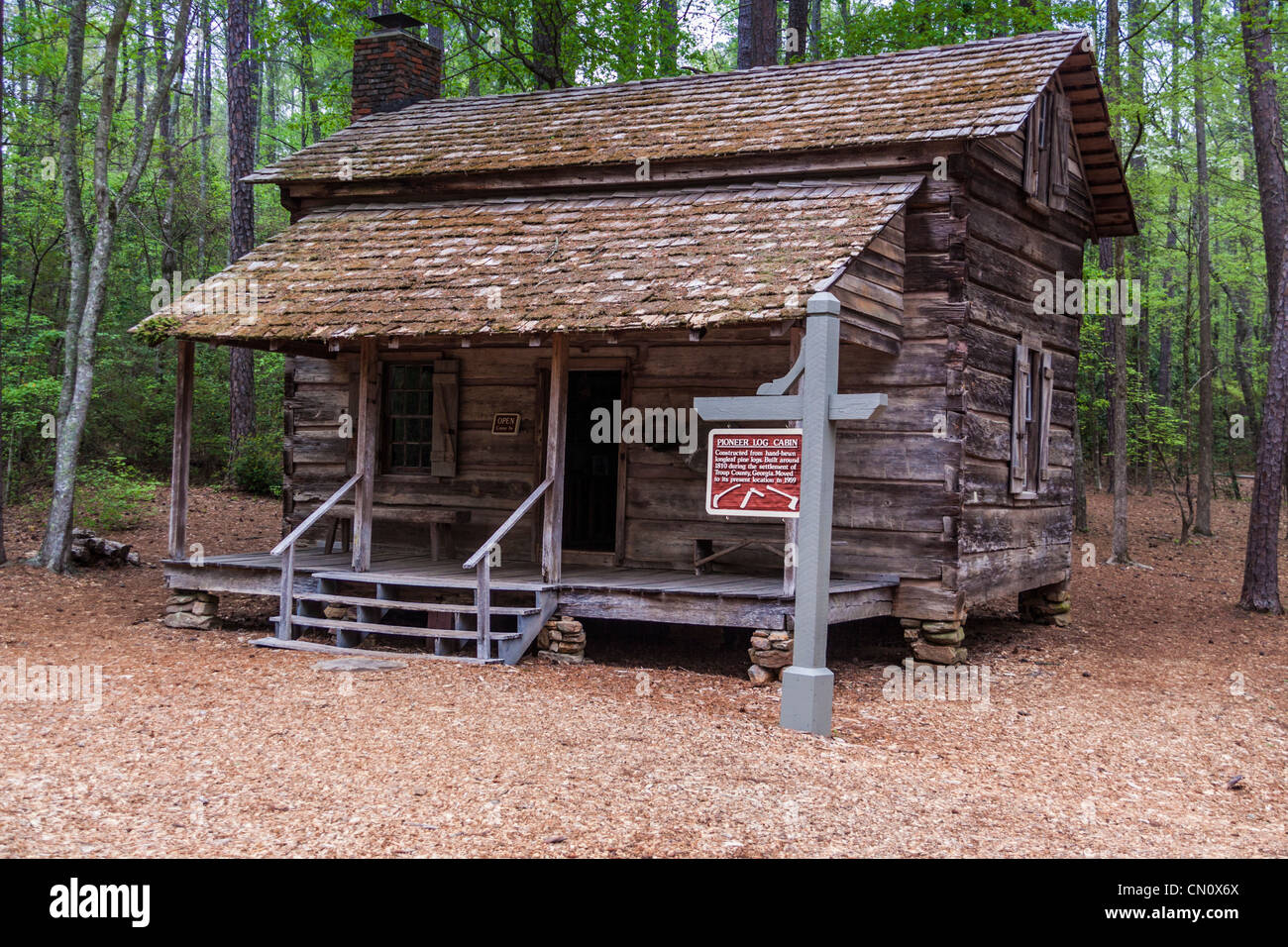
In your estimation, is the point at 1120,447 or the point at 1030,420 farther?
the point at 1120,447

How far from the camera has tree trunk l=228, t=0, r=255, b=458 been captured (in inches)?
763

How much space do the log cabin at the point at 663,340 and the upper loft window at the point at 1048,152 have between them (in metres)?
0.05

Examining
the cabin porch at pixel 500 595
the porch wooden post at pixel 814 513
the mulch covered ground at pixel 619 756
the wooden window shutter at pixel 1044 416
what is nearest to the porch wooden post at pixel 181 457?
the cabin porch at pixel 500 595

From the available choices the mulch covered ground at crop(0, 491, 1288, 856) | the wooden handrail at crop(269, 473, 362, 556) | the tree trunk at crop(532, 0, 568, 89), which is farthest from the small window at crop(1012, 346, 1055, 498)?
the tree trunk at crop(532, 0, 568, 89)

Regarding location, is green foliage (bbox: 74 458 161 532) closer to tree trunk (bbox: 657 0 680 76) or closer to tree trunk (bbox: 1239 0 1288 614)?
tree trunk (bbox: 657 0 680 76)

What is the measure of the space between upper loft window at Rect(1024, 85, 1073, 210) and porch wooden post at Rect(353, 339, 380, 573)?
22.7ft

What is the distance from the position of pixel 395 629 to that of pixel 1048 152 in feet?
28.3

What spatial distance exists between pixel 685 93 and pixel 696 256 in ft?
13.7

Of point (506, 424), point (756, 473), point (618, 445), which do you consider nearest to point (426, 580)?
point (506, 424)

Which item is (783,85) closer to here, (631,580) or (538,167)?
(538,167)

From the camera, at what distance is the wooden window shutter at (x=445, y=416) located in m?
12.2

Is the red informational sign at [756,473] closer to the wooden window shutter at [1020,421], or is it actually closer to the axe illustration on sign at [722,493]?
the axe illustration on sign at [722,493]

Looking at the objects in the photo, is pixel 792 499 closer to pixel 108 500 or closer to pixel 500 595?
pixel 500 595

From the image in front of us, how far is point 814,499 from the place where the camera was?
291 inches
